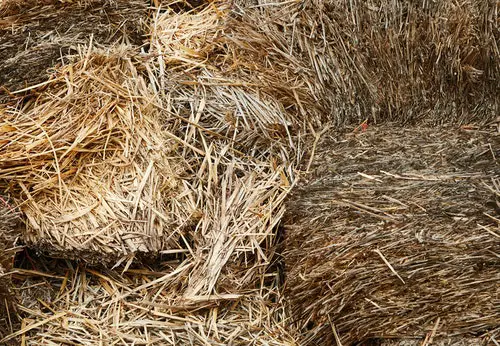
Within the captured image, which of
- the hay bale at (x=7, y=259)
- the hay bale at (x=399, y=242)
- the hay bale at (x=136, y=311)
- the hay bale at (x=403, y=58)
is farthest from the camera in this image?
the hay bale at (x=403, y=58)

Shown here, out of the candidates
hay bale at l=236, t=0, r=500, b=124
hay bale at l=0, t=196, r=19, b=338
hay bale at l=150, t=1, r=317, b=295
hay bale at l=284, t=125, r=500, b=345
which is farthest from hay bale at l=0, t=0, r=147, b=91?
hay bale at l=284, t=125, r=500, b=345

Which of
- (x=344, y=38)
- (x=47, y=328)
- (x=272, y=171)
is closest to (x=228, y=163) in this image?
(x=272, y=171)

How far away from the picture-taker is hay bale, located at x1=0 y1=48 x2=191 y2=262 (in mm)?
2646

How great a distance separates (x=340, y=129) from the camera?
284 centimetres

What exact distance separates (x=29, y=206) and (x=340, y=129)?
1210 millimetres

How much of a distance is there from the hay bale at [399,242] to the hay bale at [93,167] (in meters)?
0.53

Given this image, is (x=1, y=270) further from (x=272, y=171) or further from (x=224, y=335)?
(x=272, y=171)

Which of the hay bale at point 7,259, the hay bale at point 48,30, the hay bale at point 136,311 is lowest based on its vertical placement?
the hay bale at point 136,311

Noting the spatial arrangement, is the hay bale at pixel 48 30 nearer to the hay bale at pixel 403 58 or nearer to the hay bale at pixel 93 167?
the hay bale at pixel 93 167

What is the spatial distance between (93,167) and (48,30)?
25.7 inches

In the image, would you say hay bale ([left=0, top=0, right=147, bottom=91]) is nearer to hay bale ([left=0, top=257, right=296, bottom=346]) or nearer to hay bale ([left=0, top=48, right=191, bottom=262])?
hay bale ([left=0, top=48, right=191, bottom=262])

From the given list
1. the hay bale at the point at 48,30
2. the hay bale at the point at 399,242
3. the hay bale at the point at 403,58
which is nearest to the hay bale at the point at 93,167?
the hay bale at the point at 48,30

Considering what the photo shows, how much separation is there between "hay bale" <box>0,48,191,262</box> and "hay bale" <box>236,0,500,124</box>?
27.2 inches

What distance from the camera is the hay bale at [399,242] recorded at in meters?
2.25
